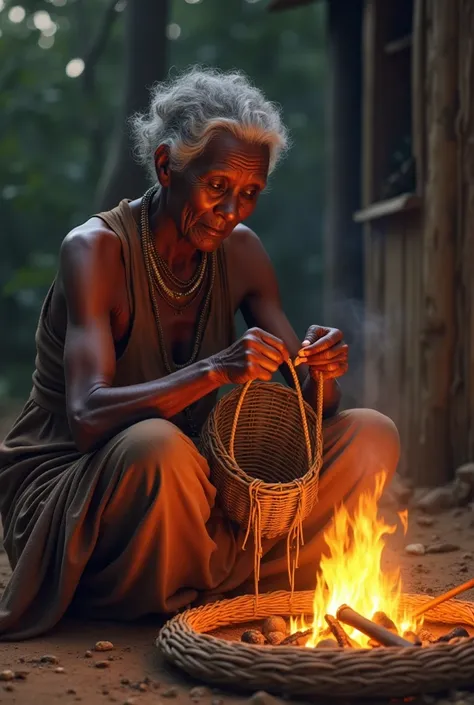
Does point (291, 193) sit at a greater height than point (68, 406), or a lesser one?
greater

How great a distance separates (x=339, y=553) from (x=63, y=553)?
36.5 inches

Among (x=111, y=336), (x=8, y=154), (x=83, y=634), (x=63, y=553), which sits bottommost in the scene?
(x=83, y=634)

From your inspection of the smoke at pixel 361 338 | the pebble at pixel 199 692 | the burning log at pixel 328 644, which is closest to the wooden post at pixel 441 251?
the smoke at pixel 361 338

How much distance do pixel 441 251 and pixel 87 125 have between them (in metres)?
8.78

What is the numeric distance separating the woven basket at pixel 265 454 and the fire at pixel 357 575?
0.20 m

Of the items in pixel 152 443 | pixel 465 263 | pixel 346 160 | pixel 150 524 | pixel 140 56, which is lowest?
pixel 150 524

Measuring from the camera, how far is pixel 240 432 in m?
3.77

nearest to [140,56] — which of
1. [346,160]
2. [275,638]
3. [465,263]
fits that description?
[346,160]

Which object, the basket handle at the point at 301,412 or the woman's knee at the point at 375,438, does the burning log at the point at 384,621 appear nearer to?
the basket handle at the point at 301,412

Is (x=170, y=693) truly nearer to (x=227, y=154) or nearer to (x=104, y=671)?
(x=104, y=671)

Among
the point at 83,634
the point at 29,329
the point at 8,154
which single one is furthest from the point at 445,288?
the point at 29,329

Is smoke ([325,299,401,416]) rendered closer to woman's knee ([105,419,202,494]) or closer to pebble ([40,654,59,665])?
woman's knee ([105,419,202,494])

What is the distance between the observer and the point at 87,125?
13789 mm

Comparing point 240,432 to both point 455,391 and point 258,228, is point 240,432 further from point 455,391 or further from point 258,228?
point 258,228
